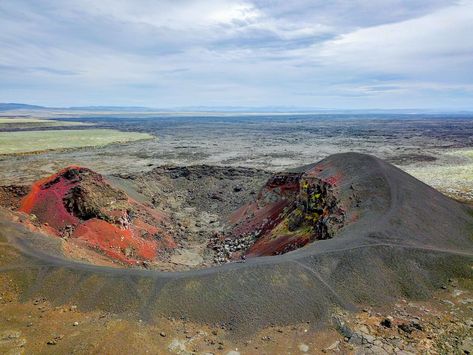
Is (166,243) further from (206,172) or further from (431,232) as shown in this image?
(206,172)

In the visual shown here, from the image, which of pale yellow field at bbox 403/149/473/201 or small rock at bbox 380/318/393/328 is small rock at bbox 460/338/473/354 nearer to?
small rock at bbox 380/318/393/328

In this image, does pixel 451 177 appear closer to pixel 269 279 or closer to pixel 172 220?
pixel 172 220

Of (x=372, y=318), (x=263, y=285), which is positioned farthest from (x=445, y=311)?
(x=263, y=285)

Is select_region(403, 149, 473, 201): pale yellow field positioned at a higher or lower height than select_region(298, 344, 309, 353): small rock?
higher

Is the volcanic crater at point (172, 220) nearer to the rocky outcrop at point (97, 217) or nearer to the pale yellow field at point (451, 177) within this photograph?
the rocky outcrop at point (97, 217)

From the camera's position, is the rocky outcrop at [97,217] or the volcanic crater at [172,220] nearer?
the volcanic crater at [172,220]

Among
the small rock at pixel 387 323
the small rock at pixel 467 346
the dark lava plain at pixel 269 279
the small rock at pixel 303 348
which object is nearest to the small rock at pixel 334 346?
the small rock at pixel 303 348

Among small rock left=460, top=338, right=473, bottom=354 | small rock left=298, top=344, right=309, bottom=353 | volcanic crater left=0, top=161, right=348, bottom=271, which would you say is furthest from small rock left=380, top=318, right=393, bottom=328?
volcanic crater left=0, top=161, right=348, bottom=271

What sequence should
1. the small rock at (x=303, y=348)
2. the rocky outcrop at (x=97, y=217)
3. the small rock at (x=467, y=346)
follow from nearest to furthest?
the small rock at (x=467, y=346)
the small rock at (x=303, y=348)
the rocky outcrop at (x=97, y=217)
